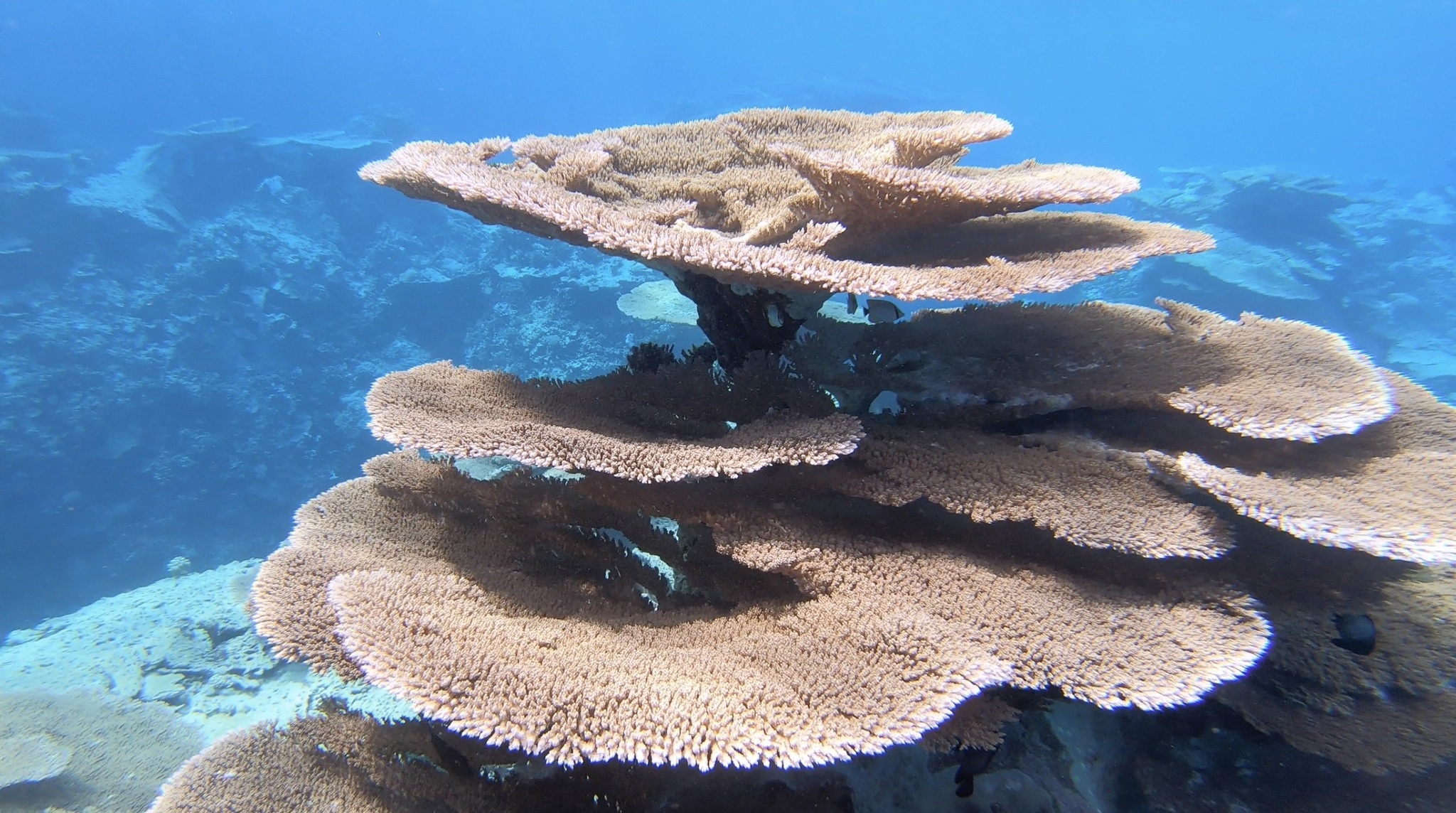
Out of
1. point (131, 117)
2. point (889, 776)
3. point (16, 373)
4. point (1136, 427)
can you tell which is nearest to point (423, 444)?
point (889, 776)

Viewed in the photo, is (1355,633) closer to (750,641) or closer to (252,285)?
(750,641)

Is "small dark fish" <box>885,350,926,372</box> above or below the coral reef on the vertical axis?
below

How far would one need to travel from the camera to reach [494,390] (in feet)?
9.04

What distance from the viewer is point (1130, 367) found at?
281 cm

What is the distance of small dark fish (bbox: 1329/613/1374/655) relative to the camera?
253 cm

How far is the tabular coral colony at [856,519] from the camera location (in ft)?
6.07

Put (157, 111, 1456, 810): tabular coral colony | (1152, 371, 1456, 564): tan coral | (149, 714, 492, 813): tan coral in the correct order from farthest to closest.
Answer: (149, 714, 492, 813): tan coral, (1152, 371, 1456, 564): tan coral, (157, 111, 1456, 810): tabular coral colony

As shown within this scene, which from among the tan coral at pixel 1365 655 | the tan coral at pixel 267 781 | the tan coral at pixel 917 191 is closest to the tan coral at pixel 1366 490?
the tan coral at pixel 1365 655

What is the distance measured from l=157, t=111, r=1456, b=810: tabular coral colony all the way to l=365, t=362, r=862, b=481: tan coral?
16mm

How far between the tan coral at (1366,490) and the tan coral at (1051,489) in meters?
0.14

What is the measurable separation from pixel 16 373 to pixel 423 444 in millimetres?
21387

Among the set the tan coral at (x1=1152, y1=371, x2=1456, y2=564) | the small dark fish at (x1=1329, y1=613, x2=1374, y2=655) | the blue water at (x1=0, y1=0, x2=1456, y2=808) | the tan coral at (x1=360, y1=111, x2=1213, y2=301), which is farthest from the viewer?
the blue water at (x1=0, y1=0, x2=1456, y2=808)

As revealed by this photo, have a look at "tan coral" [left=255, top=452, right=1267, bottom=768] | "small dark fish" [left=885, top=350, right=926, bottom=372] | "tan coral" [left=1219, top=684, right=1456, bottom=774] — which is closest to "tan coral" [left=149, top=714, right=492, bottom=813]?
"tan coral" [left=255, top=452, right=1267, bottom=768]

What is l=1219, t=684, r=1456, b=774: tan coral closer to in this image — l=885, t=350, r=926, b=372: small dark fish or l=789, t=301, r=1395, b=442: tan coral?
l=789, t=301, r=1395, b=442: tan coral
